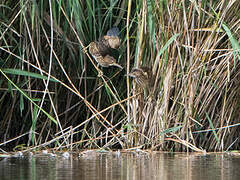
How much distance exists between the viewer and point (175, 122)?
14.3ft

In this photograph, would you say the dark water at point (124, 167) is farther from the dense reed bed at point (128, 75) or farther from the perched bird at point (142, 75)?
the perched bird at point (142, 75)

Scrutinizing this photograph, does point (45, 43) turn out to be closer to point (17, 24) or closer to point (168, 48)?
point (17, 24)

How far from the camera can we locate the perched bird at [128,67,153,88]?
14.0 ft

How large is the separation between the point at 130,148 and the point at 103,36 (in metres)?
0.95

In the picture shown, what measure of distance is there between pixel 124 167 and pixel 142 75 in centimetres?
107

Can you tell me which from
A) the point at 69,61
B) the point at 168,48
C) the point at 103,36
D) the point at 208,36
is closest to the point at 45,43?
the point at 69,61

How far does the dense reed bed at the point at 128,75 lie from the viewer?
427 centimetres

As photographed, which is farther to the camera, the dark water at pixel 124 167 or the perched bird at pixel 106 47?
the perched bird at pixel 106 47

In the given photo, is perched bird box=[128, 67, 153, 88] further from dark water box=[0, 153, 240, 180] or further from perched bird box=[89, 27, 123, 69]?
dark water box=[0, 153, 240, 180]

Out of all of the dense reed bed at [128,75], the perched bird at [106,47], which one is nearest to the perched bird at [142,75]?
the dense reed bed at [128,75]

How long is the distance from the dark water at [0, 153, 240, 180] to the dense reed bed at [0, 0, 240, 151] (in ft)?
1.00

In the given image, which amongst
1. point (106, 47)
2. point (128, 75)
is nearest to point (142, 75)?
point (128, 75)

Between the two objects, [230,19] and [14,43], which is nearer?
[230,19]

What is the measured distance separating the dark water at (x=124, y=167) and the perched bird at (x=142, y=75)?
587mm
